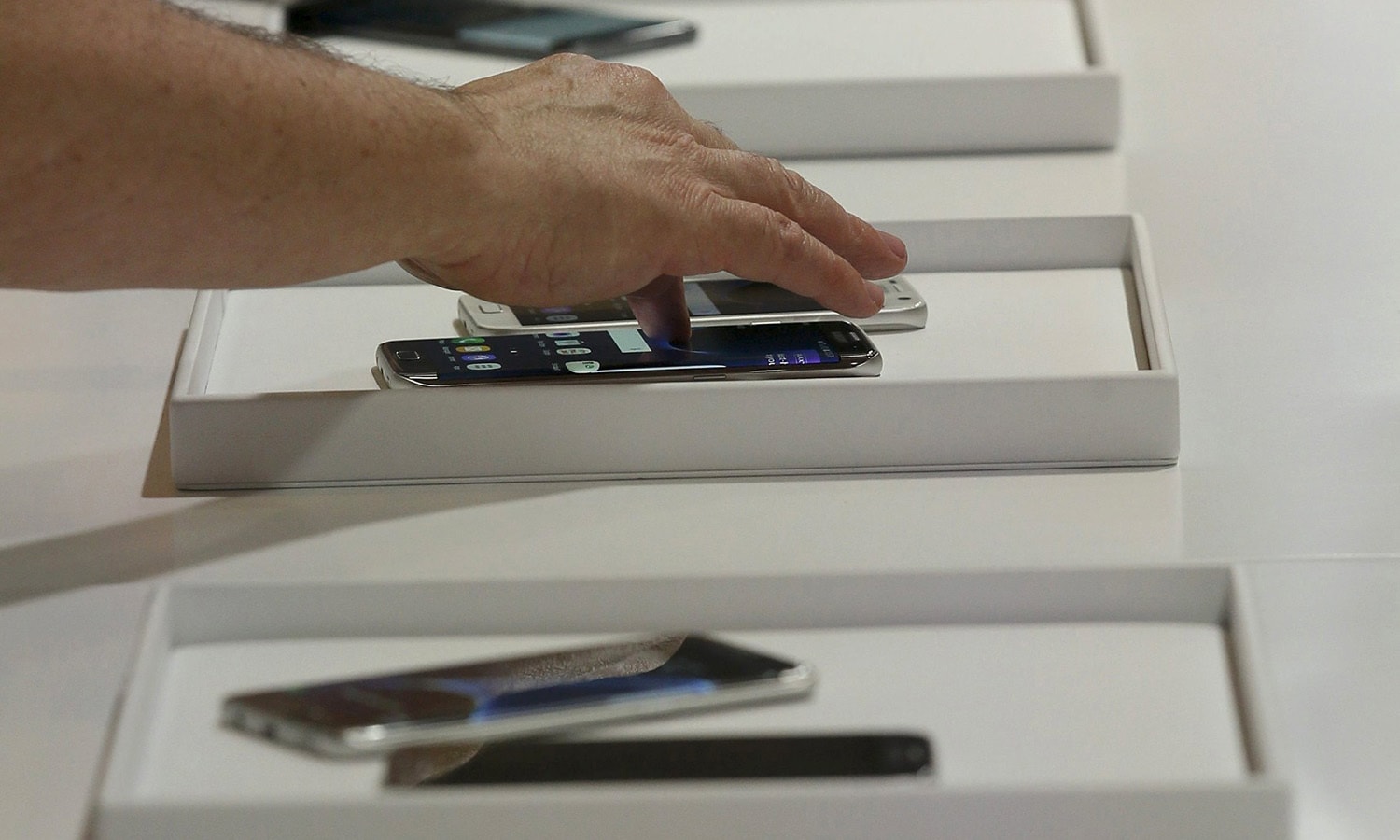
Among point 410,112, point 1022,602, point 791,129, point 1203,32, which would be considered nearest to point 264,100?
point 410,112

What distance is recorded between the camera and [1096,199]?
1.00 metres

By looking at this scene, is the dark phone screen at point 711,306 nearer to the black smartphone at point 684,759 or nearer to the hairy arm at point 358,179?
the hairy arm at point 358,179

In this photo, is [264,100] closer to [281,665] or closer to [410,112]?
[410,112]

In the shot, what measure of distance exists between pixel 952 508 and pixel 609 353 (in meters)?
0.18

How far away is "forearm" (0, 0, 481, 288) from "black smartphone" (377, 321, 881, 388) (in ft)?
0.22

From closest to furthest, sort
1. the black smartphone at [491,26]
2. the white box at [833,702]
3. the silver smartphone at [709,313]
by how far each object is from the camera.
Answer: the white box at [833,702], the silver smartphone at [709,313], the black smartphone at [491,26]

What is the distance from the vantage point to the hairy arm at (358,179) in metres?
0.60

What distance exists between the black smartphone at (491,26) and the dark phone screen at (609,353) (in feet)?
1.53

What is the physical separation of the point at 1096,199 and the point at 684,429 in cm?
40

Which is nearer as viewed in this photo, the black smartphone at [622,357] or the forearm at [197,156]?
the forearm at [197,156]

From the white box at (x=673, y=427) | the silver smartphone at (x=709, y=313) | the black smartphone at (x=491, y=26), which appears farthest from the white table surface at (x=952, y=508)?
the black smartphone at (x=491, y=26)

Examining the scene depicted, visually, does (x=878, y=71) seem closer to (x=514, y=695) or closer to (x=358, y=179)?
(x=358, y=179)

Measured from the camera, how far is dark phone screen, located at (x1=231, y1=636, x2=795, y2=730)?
528 mm

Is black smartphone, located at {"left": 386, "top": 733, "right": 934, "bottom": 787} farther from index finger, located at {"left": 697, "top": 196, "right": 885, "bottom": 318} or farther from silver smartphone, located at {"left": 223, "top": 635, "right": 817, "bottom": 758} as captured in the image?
index finger, located at {"left": 697, "top": 196, "right": 885, "bottom": 318}
